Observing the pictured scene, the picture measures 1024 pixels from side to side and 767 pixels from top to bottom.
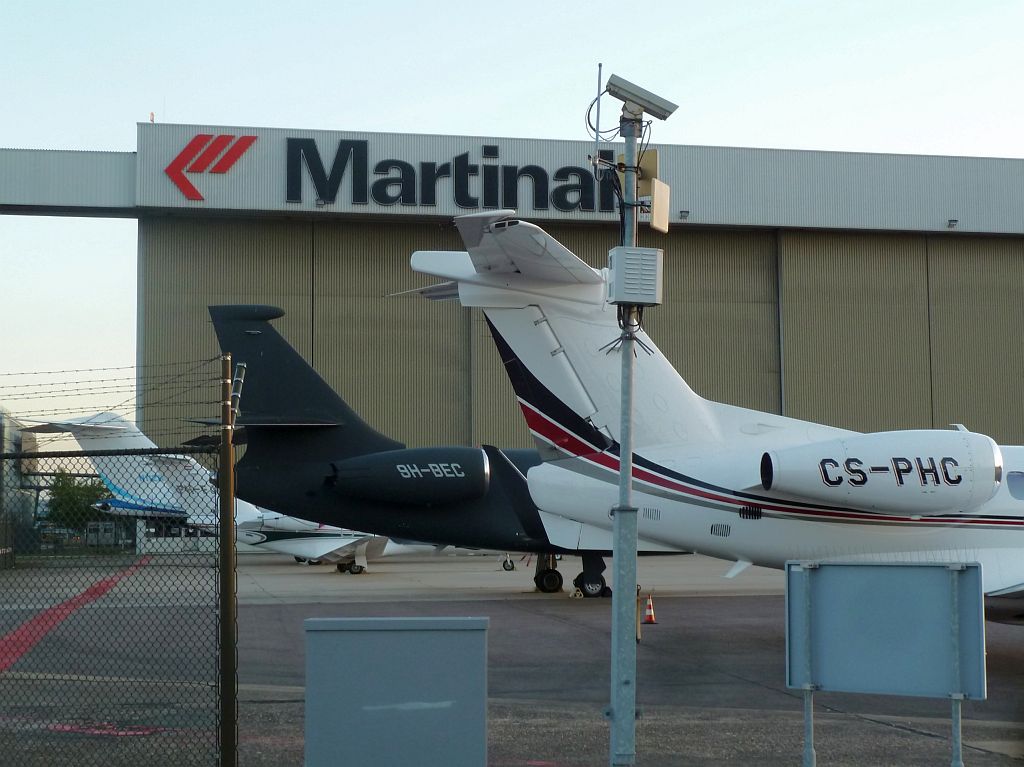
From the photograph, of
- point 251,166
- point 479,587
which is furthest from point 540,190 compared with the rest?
point 479,587

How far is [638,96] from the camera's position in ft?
21.8

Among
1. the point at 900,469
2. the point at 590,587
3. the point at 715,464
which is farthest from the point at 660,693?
the point at 590,587

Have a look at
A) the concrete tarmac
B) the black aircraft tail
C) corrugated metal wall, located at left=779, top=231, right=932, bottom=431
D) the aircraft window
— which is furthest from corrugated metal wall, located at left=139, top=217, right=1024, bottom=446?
the aircraft window

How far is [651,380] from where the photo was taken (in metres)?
12.9

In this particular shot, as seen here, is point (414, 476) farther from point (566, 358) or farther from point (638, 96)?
point (638, 96)

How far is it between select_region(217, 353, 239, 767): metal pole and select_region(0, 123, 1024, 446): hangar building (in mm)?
29254

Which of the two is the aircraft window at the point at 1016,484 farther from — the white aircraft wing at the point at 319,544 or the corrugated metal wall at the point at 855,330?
the corrugated metal wall at the point at 855,330

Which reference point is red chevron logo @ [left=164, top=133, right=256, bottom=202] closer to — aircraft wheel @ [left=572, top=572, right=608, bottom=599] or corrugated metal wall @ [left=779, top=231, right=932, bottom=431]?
corrugated metal wall @ [left=779, top=231, right=932, bottom=431]

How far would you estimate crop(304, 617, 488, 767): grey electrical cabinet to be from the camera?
16.1ft

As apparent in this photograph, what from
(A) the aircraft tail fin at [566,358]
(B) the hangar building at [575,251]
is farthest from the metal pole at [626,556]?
(B) the hangar building at [575,251]

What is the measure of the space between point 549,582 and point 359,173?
18.0 meters

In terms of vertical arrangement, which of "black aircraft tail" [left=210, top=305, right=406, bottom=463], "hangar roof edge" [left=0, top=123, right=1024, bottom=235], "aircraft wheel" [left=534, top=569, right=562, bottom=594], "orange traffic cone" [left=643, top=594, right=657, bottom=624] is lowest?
"aircraft wheel" [left=534, top=569, right=562, bottom=594]

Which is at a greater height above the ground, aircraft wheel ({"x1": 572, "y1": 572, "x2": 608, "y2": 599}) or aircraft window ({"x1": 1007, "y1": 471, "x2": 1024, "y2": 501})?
aircraft window ({"x1": 1007, "y1": 471, "x2": 1024, "y2": 501})

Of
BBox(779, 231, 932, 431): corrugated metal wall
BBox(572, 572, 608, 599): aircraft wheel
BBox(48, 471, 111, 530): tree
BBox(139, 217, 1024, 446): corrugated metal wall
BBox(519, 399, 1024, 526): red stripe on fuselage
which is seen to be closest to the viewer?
BBox(48, 471, 111, 530): tree
